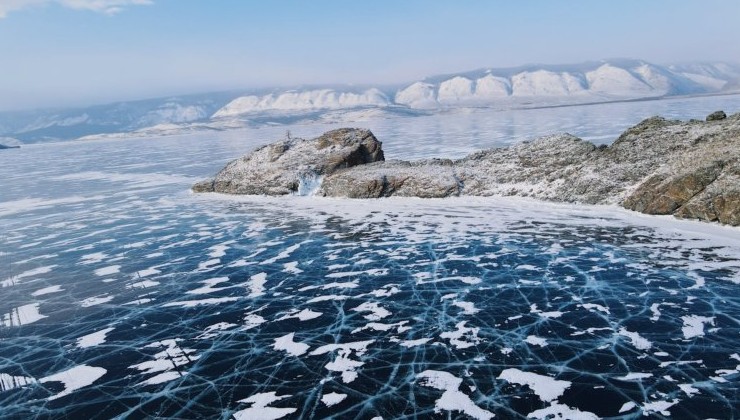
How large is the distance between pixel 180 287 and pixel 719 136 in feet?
68.5

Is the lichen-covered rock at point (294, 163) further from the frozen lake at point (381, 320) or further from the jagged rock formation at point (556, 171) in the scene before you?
the frozen lake at point (381, 320)

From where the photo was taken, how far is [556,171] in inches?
898

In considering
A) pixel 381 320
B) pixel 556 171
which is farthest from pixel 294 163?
pixel 381 320

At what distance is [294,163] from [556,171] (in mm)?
14613

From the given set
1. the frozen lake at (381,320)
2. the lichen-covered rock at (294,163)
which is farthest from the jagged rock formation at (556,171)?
the frozen lake at (381,320)

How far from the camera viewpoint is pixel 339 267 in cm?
1299

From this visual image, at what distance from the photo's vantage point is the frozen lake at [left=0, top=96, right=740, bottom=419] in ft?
22.2

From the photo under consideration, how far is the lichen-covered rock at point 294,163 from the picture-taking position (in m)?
27.0

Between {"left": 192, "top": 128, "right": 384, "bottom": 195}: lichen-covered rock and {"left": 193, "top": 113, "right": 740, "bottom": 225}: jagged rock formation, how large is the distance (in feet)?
0.21

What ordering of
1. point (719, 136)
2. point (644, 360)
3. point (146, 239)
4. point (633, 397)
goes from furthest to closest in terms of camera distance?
point (719, 136) → point (146, 239) → point (644, 360) → point (633, 397)

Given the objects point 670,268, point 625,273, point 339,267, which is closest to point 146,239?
point 339,267

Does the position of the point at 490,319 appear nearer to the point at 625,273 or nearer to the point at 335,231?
the point at 625,273

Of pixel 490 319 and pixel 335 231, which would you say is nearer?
pixel 490 319

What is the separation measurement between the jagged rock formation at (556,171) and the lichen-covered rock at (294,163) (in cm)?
6
